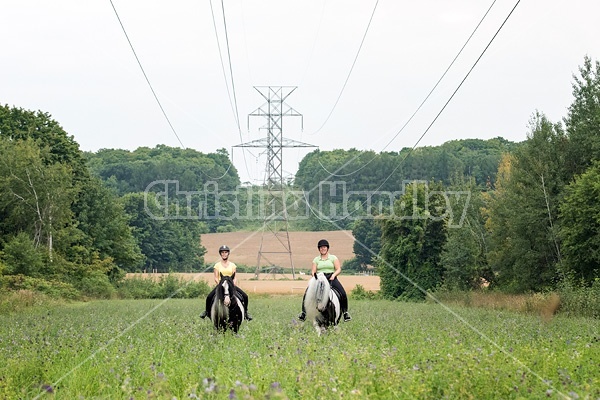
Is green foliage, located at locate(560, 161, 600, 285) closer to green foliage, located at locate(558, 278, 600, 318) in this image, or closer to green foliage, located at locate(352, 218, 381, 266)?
green foliage, located at locate(558, 278, 600, 318)

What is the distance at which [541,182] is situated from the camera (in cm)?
4531

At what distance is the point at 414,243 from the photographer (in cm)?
5825

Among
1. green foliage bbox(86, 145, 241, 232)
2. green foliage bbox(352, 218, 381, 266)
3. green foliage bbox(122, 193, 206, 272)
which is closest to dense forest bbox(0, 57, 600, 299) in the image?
green foliage bbox(122, 193, 206, 272)

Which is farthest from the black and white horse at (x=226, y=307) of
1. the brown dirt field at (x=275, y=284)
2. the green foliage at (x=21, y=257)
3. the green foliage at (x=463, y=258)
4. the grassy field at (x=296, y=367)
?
the brown dirt field at (x=275, y=284)

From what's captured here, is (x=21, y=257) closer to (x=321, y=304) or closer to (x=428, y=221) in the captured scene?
(x=428, y=221)

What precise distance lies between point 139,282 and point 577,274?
32.9 metres

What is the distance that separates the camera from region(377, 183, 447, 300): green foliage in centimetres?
5775

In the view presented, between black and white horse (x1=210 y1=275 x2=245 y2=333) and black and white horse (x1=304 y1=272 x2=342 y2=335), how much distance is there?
4.52 feet

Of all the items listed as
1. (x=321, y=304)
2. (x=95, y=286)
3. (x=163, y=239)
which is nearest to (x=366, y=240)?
(x=163, y=239)

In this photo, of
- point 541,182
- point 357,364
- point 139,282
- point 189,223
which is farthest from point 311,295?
point 189,223

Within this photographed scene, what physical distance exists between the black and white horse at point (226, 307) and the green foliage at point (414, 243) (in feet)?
134

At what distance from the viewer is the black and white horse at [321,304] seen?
55.4ft

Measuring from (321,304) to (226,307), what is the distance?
1852mm

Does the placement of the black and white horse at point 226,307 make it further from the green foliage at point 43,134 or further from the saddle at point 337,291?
the green foliage at point 43,134
